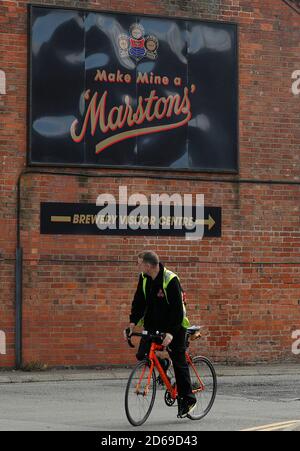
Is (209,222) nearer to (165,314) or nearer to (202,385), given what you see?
(202,385)

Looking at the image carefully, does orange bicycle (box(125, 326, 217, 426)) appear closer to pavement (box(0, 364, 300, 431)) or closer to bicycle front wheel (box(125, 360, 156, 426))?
bicycle front wheel (box(125, 360, 156, 426))

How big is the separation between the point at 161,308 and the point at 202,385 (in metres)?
1.20

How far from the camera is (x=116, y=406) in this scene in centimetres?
1373

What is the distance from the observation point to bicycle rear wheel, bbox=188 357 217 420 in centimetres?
1234

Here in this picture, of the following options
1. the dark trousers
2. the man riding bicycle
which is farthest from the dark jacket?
the dark trousers

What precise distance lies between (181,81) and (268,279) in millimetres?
3816

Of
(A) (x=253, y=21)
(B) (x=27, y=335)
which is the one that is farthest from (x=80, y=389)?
(A) (x=253, y=21)

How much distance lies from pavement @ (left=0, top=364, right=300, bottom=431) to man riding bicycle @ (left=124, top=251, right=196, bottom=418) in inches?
16.1

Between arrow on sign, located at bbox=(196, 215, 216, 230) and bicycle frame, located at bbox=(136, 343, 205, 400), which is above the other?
arrow on sign, located at bbox=(196, 215, 216, 230)

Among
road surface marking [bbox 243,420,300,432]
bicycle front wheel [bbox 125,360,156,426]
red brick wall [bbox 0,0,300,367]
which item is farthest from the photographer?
red brick wall [bbox 0,0,300,367]

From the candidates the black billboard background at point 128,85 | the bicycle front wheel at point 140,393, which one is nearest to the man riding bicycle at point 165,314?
the bicycle front wheel at point 140,393

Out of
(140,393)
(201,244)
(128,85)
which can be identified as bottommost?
(140,393)

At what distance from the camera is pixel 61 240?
61.6 feet

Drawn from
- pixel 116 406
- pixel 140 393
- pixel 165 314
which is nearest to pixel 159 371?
pixel 140 393
